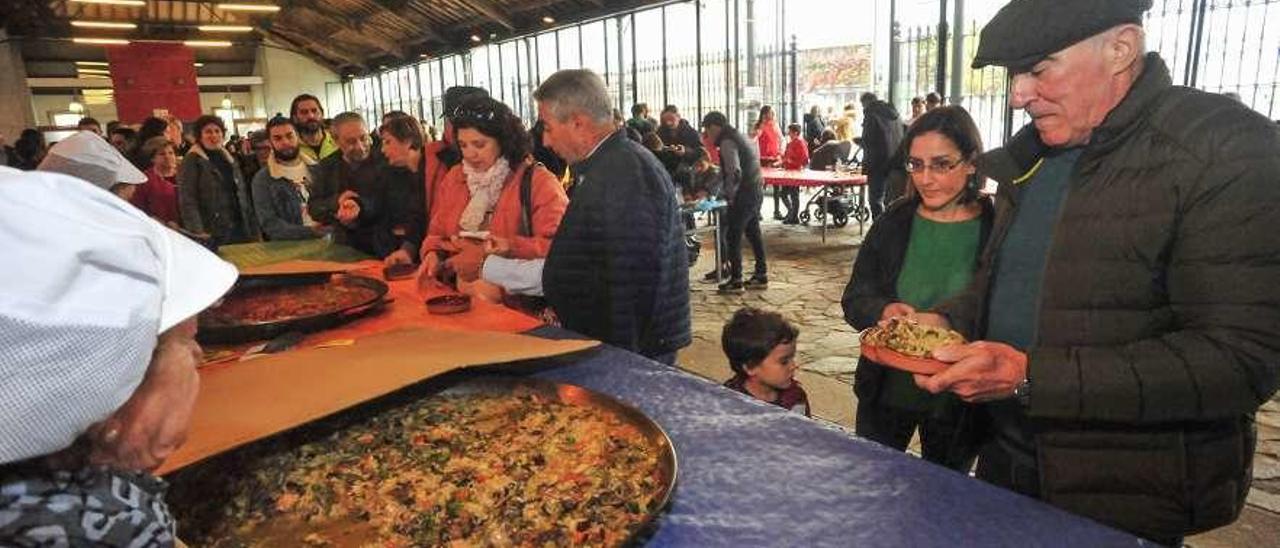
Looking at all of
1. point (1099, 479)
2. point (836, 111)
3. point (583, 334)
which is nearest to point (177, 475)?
point (583, 334)

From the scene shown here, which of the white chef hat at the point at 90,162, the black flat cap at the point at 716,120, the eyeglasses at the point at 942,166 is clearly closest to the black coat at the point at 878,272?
the eyeglasses at the point at 942,166

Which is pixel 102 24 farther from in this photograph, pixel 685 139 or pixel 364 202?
pixel 364 202

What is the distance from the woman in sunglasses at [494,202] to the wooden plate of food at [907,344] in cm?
148

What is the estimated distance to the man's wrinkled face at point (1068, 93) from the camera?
55.4 inches

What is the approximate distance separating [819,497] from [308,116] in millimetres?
5728

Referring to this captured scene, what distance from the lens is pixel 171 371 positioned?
0.77m

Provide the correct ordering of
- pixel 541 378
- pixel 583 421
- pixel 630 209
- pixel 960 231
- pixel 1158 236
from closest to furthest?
1. pixel 1158 236
2. pixel 583 421
3. pixel 541 378
4. pixel 960 231
5. pixel 630 209

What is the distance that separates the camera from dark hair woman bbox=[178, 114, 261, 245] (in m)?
5.54

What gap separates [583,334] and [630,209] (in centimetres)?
47

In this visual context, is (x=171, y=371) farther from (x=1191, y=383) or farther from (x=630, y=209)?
(x=630, y=209)

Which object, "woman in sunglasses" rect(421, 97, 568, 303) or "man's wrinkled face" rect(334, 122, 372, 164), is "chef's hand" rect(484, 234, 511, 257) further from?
"man's wrinkled face" rect(334, 122, 372, 164)

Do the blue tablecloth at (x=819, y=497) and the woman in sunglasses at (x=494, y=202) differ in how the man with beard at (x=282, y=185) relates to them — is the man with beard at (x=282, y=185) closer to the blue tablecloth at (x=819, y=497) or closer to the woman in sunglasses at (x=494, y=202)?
the woman in sunglasses at (x=494, y=202)

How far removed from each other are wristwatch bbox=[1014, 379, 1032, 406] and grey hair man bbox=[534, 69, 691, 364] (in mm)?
1369

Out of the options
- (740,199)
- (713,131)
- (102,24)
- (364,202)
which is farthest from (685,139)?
(102,24)
